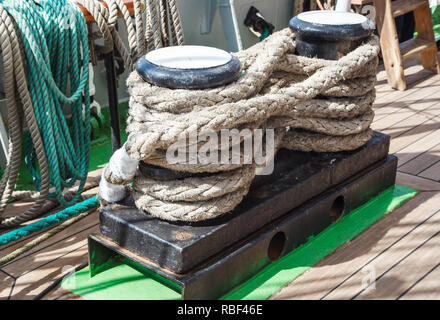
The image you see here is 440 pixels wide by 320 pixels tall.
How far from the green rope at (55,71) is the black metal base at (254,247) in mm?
638

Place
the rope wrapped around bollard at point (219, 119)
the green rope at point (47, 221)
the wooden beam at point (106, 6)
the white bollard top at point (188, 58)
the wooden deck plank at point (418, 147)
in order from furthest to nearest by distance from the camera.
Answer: the wooden deck plank at point (418, 147)
the wooden beam at point (106, 6)
the green rope at point (47, 221)
the white bollard top at point (188, 58)
the rope wrapped around bollard at point (219, 119)

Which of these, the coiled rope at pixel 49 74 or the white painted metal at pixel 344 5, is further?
the white painted metal at pixel 344 5

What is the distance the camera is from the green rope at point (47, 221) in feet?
7.10

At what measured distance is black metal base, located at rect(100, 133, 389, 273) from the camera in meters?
1.73

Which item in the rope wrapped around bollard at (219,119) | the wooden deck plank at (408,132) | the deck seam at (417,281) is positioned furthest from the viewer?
the wooden deck plank at (408,132)

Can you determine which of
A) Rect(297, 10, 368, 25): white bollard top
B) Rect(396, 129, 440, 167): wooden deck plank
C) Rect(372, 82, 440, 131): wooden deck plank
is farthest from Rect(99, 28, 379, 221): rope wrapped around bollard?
Rect(372, 82, 440, 131): wooden deck plank

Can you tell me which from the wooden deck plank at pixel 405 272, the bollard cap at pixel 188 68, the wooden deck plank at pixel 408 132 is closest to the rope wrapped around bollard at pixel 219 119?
the bollard cap at pixel 188 68

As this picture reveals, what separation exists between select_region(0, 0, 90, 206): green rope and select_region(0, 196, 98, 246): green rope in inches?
3.7

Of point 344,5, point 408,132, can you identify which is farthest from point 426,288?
point 408,132

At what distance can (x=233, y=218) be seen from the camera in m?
1.84

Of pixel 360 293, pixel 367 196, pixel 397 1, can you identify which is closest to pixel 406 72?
pixel 397 1

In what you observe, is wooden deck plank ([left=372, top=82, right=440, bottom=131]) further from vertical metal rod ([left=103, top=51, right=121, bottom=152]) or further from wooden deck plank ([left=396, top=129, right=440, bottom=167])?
vertical metal rod ([left=103, top=51, right=121, bottom=152])

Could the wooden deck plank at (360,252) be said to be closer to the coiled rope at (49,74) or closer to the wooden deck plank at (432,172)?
the wooden deck plank at (432,172)

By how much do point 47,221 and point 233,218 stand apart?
0.88 m
